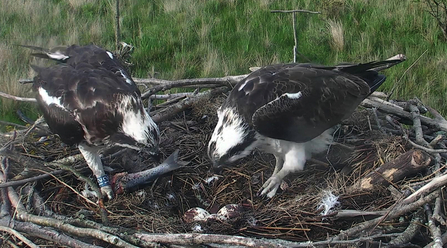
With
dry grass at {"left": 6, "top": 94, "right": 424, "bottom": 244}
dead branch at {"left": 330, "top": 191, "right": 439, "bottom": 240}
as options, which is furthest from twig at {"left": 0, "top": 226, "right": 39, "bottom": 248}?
dead branch at {"left": 330, "top": 191, "right": 439, "bottom": 240}

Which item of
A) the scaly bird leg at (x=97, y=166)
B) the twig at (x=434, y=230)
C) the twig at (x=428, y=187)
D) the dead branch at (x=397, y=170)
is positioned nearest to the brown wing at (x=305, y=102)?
the dead branch at (x=397, y=170)

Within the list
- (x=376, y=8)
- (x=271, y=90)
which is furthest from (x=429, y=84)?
(x=271, y=90)

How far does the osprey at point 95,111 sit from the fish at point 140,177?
0.08 metres

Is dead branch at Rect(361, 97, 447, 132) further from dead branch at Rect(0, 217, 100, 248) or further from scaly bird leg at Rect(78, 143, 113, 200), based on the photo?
dead branch at Rect(0, 217, 100, 248)

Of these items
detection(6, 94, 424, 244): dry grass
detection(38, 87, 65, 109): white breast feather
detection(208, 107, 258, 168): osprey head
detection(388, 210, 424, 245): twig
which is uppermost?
detection(38, 87, 65, 109): white breast feather

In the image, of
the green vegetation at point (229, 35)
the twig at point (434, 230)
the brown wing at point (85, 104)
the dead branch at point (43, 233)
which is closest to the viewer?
the twig at point (434, 230)

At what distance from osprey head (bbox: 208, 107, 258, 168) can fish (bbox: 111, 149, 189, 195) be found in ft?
1.83

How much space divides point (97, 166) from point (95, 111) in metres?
0.60

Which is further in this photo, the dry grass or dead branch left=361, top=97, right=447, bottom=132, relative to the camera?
dead branch left=361, top=97, right=447, bottom=132

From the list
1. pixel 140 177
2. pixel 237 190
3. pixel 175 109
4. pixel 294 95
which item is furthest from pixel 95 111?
pixel 294 95

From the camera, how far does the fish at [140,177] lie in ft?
14.0

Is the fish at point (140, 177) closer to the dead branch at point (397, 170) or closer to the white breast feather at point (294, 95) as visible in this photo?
the white breast feather at point (294, 95)

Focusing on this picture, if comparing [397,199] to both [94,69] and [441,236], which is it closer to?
[441,236]

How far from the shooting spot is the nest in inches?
150
